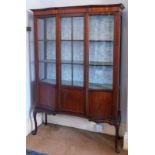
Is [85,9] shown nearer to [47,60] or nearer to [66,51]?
[66,51]

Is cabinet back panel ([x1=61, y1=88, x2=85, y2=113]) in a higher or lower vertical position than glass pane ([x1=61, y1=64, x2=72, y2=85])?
lower

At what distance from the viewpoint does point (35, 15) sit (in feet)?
9.44

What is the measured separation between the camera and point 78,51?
9.25 ft

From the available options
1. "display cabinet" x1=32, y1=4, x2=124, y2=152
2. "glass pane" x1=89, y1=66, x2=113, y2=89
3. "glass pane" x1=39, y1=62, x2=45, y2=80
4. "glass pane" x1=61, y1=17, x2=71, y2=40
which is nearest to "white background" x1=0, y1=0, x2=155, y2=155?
"display cabinet" x1=32, y1=4, x2=124, y2=152

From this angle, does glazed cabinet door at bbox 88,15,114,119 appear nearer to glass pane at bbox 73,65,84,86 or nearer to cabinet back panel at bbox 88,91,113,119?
cabinet back panel at bbox 88,91,113,119

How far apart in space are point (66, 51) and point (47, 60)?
33 centimetres

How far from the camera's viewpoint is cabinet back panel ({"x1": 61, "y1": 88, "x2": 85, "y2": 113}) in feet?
9.06

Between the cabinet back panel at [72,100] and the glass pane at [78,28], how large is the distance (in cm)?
73

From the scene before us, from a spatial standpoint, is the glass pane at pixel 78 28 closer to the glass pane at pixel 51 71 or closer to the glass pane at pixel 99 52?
the glass pane at pixel 99 52
